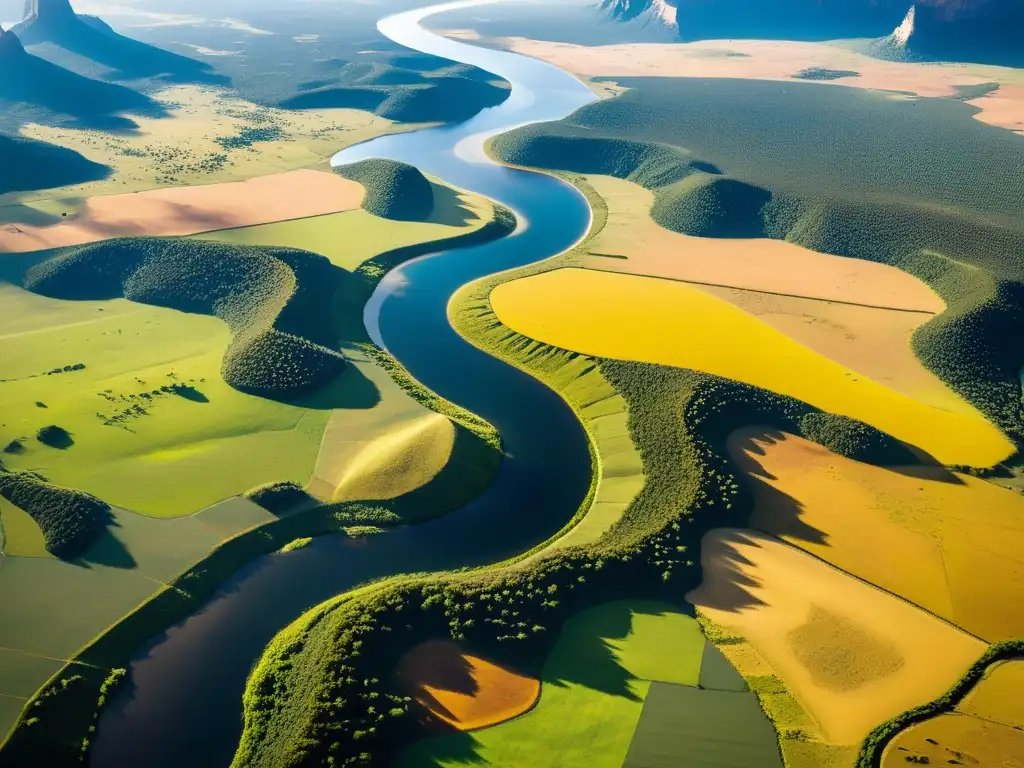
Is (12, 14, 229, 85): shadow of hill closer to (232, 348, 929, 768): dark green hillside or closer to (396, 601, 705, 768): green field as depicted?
(232, 348, 929, 768): dark green hillside

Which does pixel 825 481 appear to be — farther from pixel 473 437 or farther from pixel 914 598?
pixel 473 437

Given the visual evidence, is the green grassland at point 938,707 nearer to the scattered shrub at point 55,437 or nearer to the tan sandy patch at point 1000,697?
the tan sandy patch at point 1000,697

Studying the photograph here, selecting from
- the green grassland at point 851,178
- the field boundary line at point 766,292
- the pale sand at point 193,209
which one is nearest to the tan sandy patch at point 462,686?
the green grassland at point 851,178

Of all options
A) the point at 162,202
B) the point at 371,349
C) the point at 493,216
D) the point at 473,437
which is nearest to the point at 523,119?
the point at 493,216

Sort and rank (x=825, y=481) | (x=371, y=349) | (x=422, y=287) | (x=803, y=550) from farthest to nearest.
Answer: (x=422, y=287), (x=371, y=349), (x=825, y=481), (x=803, y=550)

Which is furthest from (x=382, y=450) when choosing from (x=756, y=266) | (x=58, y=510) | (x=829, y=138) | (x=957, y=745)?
(x=829, y=138)

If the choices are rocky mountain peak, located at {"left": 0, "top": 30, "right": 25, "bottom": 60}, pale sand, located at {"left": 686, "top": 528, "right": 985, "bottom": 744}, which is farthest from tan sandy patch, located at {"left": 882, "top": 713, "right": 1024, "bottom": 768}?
rocky mountain peak, located at {"left": 0, "top": 30, "right": 25, "bottom": 60}
